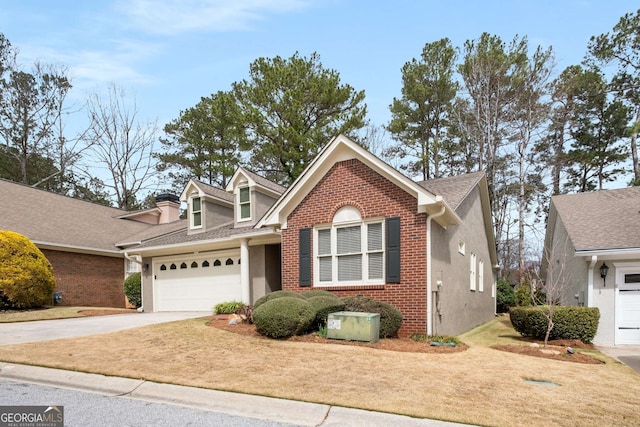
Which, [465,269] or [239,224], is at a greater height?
[239,224]

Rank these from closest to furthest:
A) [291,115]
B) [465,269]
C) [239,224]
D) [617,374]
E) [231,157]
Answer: [617,374] → [465,269] → [239,224] → [291,115] → [231,157]

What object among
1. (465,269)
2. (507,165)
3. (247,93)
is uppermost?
(247,93)

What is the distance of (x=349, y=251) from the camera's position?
11688mm

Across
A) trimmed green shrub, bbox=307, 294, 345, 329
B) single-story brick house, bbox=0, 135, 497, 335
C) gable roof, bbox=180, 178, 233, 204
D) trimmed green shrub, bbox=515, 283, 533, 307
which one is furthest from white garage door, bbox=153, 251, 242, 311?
trimmed green shrub, bbox=515, 283, 533, 307

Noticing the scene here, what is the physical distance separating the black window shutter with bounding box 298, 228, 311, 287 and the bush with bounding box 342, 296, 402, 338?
2242 millimetres

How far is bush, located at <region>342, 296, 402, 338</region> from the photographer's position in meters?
10.0

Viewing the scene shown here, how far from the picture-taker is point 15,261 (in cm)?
1473

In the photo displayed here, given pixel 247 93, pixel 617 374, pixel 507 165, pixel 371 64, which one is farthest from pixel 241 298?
pixel 507 165

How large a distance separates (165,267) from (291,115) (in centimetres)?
1372

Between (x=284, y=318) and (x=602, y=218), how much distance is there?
37.6 feet

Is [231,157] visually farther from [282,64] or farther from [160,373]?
[160,373]

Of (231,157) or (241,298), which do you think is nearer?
(241,298)

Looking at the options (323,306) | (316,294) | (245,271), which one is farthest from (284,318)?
(245,271)

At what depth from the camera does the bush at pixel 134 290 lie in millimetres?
19219
